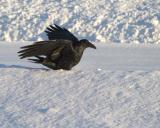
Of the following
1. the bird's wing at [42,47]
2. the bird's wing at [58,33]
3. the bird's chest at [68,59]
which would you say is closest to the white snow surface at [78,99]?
the bird's wing at [42,47]

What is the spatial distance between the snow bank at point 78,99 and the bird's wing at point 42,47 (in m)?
0.42

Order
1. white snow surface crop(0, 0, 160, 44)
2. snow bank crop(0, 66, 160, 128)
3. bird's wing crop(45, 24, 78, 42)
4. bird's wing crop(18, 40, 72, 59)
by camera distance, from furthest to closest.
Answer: white snow surface crop(0, 0, 160, 44), bird's wing crop(45, 24, 78, 42), bird's wing crop(18, 40, 72, 59), snow bank crop(0, 66, 160, 128)

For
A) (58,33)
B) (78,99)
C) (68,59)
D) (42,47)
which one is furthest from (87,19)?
(78,99)

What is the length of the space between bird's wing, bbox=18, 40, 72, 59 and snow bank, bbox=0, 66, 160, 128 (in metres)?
0.42

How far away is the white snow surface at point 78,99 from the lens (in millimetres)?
4312

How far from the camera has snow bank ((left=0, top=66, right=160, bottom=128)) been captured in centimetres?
431

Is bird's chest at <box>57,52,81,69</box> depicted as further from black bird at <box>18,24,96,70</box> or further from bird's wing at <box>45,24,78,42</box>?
bird's wing at <box>45,24,78,42</box>

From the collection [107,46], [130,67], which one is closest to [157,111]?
[130,67]

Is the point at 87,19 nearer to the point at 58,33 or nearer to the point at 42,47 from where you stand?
the point at 58,33

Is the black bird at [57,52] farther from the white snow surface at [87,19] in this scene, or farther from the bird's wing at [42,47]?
the white snow surface at [87,19]

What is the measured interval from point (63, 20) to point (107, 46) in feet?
9.42

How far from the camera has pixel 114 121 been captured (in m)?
4.31

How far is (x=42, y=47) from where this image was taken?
612 cm

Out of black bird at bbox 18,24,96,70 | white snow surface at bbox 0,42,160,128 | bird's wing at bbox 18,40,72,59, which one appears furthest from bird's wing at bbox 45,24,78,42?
white snow surface at bbox 0,42,160,128
